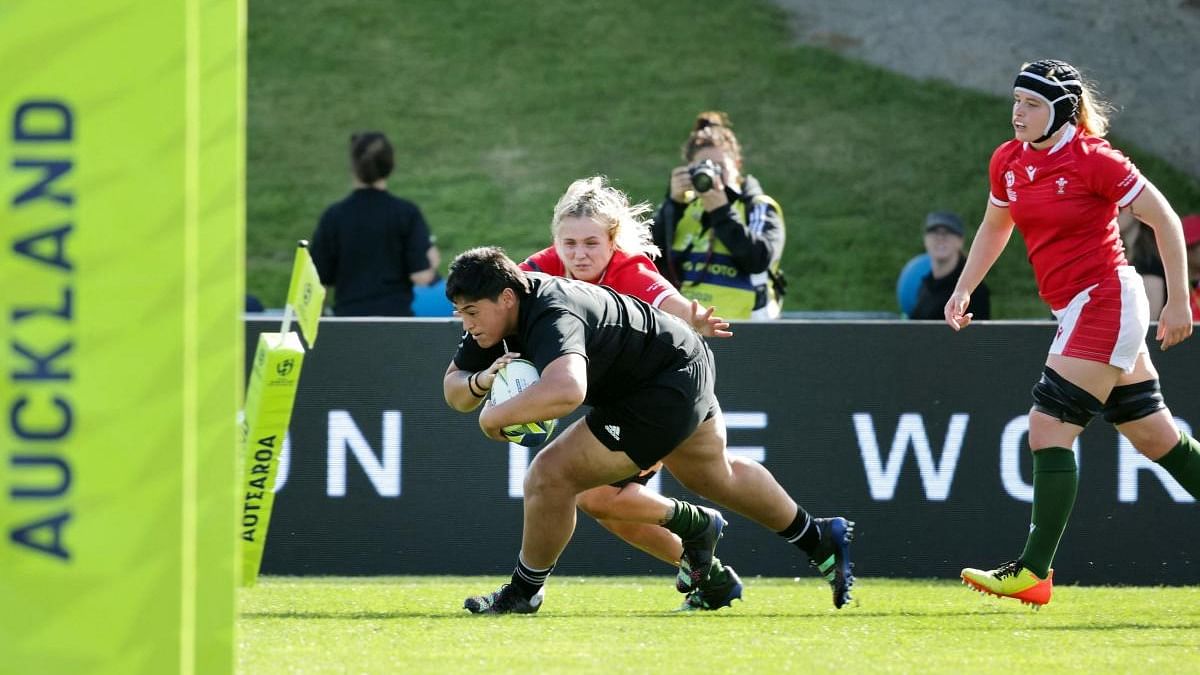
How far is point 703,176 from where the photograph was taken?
7746 mm

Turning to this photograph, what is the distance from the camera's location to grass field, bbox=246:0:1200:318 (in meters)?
15.0

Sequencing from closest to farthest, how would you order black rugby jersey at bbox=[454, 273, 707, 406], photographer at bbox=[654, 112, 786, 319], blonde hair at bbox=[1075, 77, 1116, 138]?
black rugby jersey at bbox=[454, 273, 707, 406]
blonde hair at bbox=[1075, 77, 1116, 138]
photographer at bbox=[654, 112, 786, 319]

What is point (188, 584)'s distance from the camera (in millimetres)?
3250

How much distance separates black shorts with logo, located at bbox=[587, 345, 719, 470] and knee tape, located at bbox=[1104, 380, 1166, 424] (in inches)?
61.9

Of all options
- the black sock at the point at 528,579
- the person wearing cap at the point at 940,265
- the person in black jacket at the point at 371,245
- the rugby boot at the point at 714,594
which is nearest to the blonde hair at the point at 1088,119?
the rugby boot at the point at 714,594

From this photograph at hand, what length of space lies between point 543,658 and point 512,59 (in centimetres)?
1298

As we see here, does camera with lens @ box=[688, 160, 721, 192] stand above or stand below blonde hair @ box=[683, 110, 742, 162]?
below

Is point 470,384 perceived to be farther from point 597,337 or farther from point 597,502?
point 597,502

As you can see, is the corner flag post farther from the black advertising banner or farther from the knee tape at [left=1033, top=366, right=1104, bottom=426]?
the knee tape at [left=1033, top=366, right=1104, bottom=426]

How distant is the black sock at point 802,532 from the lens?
20.7 feet

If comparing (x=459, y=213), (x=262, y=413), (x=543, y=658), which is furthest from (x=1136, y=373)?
(x=459, y=213)

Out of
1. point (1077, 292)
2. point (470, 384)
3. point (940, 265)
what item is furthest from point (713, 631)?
point (940, 265)

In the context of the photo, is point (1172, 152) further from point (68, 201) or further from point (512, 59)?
point (68, 201)

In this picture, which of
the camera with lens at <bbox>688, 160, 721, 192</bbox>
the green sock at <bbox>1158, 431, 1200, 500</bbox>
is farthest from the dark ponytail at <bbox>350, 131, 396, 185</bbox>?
the green sock at <bbox>1158, 431, 1200, 500</bbox>
